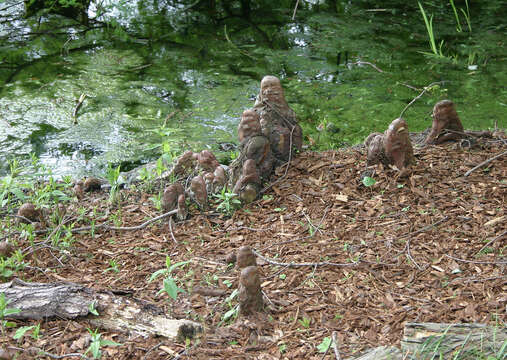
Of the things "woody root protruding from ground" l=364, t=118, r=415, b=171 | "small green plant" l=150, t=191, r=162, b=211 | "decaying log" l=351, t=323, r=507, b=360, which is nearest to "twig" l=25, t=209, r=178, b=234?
"small green plant" l=150, t=191, r=162, b=211

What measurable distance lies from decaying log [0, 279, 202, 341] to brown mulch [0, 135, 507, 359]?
54 mm

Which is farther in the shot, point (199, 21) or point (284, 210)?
point (199, 21)

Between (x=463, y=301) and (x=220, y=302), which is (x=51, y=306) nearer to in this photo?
(x=220, y=302)

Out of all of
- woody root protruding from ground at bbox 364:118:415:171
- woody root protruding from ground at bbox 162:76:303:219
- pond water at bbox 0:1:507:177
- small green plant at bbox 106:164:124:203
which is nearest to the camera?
woody root protruding from ground at bbox 364:118:415:171

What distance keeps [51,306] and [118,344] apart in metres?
0.49

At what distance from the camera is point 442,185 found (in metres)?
3.71

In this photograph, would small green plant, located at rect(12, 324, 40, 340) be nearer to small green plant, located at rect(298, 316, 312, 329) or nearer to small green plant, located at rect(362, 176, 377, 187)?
small green plant, located at rect(298, 316, 312, 329)

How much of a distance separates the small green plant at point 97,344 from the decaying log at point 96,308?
5.6 inches

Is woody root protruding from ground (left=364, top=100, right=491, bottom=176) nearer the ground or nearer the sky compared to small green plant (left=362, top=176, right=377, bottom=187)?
nearer the sky

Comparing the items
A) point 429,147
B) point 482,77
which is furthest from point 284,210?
point 482,77

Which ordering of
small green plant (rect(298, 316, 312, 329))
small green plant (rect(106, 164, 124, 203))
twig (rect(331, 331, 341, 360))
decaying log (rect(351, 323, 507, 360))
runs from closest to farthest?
decaying log (rect(351, 323, 507, 360)) < twig (rect(331, 331, 341, 360)) < small green plant (rect(298, 316, 312, 329)) < small green plant (rect(106, 164, 124, 203))

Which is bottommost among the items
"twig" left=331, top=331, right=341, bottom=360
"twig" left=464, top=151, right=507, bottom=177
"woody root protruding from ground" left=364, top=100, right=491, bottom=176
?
"twig" left=331, top=331, right=341, bottom=360

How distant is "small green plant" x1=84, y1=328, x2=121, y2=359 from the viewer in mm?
2442

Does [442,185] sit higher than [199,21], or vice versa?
[199,21]
